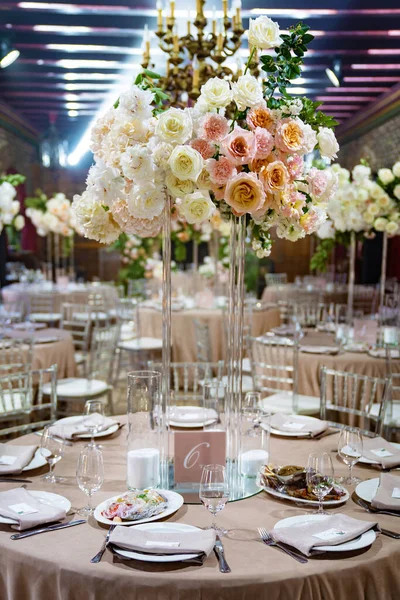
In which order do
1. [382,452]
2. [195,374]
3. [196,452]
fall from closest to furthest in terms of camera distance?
1. [196,452]
2. [382,452]
3. [195,374]

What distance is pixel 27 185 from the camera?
15570mm

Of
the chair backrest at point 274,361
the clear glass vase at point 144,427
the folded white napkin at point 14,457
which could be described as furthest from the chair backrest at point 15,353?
the clear glass vase at point 144,427

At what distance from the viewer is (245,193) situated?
1898 mm

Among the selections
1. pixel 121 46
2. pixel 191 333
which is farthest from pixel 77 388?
pixel 121 46

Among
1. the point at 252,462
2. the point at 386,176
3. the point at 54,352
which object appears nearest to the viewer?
the point at 252,462

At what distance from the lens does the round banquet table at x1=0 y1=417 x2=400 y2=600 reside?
1.53 metres

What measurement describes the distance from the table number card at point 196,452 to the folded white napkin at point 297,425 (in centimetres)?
64

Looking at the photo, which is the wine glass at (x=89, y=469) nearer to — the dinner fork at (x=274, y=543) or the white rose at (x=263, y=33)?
the dinner fork at (x=274, y=543)

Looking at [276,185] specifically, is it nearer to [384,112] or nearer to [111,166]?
[111,166]

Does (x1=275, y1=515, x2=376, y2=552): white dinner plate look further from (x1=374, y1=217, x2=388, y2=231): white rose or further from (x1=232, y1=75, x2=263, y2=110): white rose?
(x1=374, y1=217, x2=388, y2=231): white rose

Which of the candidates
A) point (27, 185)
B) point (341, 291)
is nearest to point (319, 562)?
point (341, 291)

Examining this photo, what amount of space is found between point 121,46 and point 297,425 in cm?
771

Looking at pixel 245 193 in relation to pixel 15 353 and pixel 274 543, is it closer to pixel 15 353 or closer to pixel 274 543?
pixel 274 543

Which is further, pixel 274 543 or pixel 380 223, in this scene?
pixel 380 223
